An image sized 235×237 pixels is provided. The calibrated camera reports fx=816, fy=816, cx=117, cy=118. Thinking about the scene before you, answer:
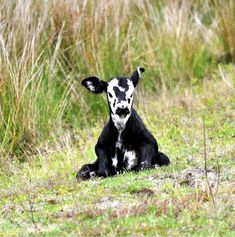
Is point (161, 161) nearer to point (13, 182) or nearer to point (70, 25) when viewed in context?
point (13, 182)

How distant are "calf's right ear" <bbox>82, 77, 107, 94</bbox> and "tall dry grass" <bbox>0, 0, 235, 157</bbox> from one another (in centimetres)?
191

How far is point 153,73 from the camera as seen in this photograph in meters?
13.0

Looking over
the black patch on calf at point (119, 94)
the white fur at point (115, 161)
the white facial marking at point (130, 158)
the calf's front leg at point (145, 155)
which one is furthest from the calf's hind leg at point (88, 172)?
the black patch on calf at point (119, 94)

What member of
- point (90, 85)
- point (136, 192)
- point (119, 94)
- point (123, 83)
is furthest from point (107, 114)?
point (136, 192)

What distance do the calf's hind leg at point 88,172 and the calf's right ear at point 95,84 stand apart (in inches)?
29.5

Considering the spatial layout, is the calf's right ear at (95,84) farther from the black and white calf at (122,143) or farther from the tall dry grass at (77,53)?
the tall dry grass at (77,53)

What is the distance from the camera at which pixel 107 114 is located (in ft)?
37.8

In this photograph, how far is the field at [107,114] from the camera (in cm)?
620

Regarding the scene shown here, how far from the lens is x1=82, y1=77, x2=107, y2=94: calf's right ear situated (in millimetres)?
8211

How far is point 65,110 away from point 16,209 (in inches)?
180

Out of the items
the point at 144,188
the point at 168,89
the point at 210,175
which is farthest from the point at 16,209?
the point at 168,89

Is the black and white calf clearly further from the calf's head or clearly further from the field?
the field

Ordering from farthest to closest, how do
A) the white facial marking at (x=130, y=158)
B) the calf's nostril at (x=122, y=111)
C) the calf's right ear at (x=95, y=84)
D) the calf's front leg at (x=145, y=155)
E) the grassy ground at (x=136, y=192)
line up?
the calf's right ear at (x=95, y=84) < the white facial marking at (x=130, y=158) < the calf's front leg at (x=145, y=155) < the calf's nostril at (x=122, y=111) < the grassy ground at (x=136, y=192)

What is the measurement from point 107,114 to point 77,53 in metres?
0.97
